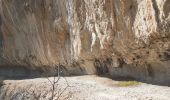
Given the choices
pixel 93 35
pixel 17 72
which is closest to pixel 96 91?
pixel 93 35

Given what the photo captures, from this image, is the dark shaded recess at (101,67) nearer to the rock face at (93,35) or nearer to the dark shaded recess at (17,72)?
the rock face at (93,35)

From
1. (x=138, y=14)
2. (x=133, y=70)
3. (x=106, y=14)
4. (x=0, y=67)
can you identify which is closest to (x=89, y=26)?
(x=106, y=14)

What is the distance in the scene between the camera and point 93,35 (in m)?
22.7

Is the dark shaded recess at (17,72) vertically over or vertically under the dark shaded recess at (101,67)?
over

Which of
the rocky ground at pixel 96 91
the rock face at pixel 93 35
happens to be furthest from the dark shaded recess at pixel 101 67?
the rocky ground at pixel 96 91

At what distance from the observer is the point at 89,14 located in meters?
22.8

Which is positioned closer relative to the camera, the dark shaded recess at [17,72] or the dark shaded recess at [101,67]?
the dark shaded recess at [101,67]

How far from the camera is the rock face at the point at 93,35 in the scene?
17297mm

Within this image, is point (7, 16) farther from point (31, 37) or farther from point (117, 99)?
point (117, 99)

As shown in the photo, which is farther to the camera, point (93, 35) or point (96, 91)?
point (93, 35)

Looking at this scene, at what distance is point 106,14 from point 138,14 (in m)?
3.50

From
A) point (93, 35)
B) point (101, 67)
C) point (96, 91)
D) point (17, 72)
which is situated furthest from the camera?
point (17, 72)

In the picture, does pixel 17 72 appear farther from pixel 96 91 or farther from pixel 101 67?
pixel 96 91

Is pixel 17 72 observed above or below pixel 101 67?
above
